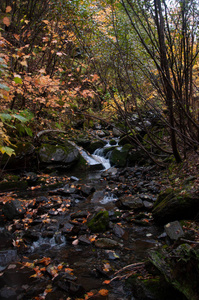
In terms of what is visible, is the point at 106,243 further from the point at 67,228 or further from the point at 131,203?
the point at 131,203

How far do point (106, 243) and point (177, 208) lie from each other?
169 cm

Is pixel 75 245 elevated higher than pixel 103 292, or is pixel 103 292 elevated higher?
pixel 103 292

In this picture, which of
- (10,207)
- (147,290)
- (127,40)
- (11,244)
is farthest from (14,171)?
(147,290)

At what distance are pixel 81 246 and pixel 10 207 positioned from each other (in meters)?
2.41

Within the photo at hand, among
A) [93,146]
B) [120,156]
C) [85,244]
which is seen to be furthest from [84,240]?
[93,146]

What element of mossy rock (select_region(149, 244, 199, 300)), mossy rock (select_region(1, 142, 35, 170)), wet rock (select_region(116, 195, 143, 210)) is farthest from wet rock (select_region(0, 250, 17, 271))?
mossy rock (select_region(1, 142, 35, 170))

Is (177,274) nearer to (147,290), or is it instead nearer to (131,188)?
(147,290)

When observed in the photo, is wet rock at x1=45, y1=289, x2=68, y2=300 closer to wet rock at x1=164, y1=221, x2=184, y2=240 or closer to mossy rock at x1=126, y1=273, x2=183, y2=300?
mossy rock at x1=126, y1=273, x2=183, y2=300

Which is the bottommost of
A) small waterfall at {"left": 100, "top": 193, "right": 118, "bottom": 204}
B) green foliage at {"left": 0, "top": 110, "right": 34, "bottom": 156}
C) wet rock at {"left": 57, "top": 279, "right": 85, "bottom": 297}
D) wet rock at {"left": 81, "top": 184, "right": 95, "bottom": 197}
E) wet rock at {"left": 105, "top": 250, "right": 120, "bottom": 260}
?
small waterfall at {"left": 100, "top": 193, "right": 118, "bottom": 204}

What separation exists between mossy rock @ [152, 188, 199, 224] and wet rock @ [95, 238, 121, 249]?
4.23 ft

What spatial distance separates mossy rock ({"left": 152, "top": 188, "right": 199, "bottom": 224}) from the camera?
402 cm

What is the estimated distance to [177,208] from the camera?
4164 mm

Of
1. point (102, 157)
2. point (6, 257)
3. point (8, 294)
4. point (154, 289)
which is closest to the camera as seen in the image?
point (154, 289)

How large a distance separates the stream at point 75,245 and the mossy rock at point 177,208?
0.35 meters
